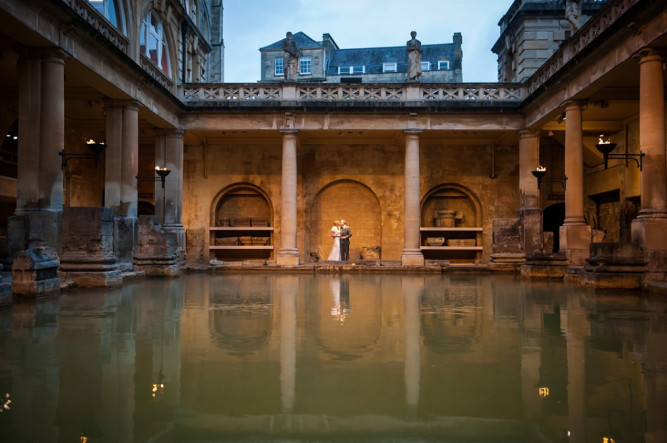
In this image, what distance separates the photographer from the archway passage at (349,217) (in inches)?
1067

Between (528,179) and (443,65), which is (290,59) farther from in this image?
(443,65)

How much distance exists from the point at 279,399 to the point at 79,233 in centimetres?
1072

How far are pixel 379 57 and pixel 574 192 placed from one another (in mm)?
40481

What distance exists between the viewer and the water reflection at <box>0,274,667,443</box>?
341cm

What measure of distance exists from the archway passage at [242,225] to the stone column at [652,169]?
16.3m

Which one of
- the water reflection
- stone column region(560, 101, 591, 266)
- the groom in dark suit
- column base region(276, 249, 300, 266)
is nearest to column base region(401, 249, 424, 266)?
the groom in dark suit

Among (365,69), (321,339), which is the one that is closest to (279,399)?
(321,339)

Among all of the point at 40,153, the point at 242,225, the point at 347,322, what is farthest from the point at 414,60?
the point at 347,322

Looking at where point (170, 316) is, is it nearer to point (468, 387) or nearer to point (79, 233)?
point (468, 387)

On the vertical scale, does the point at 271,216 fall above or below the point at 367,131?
below

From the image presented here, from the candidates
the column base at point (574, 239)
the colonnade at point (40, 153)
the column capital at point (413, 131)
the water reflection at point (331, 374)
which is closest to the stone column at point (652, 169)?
the column base at point (574, 239)

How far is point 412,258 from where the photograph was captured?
21.5 metres

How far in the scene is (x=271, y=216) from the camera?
26812mm

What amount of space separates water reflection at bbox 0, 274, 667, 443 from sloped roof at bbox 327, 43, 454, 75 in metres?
47.5
